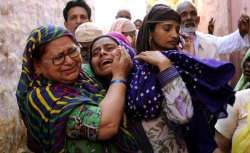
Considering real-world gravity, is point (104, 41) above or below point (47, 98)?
above

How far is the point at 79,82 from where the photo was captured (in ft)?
6.32

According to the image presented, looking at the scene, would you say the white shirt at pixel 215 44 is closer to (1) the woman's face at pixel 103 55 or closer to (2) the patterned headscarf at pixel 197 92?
(1) the woman's face at pixel 103 55

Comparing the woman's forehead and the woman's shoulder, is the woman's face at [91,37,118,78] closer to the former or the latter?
the woman's forehead

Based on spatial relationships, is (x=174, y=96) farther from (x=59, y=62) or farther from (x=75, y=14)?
(x=75, y=14)

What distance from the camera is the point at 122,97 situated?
179cm

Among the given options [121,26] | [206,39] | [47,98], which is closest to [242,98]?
[47,98]

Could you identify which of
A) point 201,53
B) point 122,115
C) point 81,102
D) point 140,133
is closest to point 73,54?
point 81,102

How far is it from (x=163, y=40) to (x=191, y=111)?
49 cm

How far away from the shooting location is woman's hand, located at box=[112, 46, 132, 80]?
1877 mm

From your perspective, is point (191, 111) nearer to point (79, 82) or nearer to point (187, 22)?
point (79, 82)

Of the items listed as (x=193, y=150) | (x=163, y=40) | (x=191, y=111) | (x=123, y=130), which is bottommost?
(x=193, y=150)

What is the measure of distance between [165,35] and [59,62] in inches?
23.5

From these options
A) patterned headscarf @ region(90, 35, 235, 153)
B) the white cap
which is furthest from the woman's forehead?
the white cap

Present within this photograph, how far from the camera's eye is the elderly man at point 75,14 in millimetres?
3637
